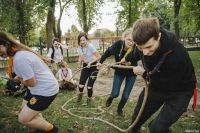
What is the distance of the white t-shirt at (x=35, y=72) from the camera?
4.16 m

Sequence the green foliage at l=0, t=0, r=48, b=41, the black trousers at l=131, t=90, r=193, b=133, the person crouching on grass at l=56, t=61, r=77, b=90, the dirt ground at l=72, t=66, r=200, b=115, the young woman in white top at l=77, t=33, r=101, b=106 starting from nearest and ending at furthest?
the black trousers at l=131, t=90, r=193, b=133, the young woman in white top at l=77, t=33, r=101, b=106, the dirt ground at l=72, t=66, r=200, b=115, the person crouching on grass at l=56, t=61, r=77, b=90, the green foliage at l=0, t=0, r=48, b=41

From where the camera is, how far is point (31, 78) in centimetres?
425

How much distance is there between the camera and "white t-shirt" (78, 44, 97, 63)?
25.2ft

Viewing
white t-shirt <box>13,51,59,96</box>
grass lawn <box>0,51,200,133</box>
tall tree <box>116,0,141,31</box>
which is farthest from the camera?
tall tree <box>116,0,141,31</box>

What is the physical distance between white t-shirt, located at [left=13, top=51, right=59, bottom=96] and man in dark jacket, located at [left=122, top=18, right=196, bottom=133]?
1.35 m

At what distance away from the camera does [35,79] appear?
4.38 m

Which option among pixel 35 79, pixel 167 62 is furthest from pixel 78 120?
pixel 167 62

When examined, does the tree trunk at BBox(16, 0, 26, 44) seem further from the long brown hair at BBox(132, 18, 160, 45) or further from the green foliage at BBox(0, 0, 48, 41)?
the long brown hair at BBox(132, 18, 160, 45)

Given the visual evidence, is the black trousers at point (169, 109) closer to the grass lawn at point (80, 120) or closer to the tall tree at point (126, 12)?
the grass lawn at point (80, 120)

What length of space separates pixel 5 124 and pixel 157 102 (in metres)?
3.42

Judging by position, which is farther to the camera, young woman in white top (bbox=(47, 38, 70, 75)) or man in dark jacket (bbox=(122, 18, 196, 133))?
young woman in white top (bbox=(47, 38, 70, 75))

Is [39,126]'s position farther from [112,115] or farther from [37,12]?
[37,12]

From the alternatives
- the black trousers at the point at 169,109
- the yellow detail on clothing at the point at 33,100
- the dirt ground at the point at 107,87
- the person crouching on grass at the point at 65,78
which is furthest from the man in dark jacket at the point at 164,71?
the person crouching on grass at the point at 65,78

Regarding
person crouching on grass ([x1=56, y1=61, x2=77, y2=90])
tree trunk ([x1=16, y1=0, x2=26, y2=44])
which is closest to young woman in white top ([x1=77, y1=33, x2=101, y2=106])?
person crouching on grass ([x1=56, y1=61, x2=77, y2=90])
